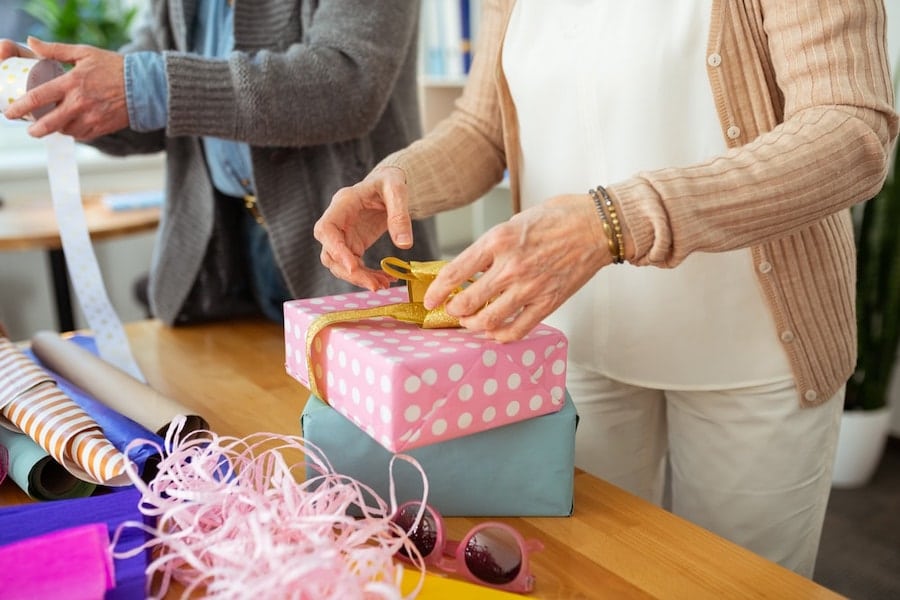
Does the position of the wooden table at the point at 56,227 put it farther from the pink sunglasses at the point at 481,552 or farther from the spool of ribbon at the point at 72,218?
the pink sunglasses at the point at 481,552

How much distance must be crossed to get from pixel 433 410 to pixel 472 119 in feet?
1.81

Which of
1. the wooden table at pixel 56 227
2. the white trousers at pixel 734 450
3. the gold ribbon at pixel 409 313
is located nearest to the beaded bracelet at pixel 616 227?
the gold ribbon at pixel 409 313

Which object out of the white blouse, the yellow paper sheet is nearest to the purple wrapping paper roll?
the yellow paper sheet

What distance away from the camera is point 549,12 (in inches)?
41.1

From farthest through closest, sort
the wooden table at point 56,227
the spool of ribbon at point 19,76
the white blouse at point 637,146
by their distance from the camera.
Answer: the wooden table at point 56,227
the spool of ribbon at point 19,76
the white blouse at point 637,146

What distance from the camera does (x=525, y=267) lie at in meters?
0.72

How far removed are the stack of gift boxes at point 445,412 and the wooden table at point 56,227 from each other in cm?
164

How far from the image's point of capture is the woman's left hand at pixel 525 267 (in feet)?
2.36

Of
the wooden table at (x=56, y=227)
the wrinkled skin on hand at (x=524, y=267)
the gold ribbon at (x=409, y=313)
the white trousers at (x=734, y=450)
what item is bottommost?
the white trousers at (x=734, y=450)

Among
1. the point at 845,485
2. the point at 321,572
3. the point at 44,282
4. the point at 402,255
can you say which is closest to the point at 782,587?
the point at 321,572

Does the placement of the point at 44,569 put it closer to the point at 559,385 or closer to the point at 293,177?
the point at 559,385

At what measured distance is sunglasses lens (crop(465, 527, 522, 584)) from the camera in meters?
0.72

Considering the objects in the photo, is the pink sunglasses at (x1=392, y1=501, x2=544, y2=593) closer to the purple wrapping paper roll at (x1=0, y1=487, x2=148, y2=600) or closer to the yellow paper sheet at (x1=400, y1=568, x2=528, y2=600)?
the yellow paper sheet at (x1=400, y1=568, x2=528, y2=600)

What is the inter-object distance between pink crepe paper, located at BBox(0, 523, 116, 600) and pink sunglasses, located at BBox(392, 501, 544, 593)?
9.9 inches
